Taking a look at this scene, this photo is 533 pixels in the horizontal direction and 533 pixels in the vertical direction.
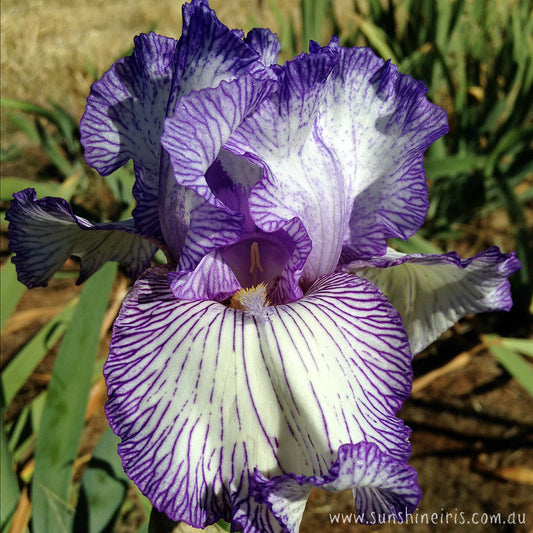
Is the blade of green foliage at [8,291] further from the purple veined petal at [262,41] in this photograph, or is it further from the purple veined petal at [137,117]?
the purple veined petal at [262,41]

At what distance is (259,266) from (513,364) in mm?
1165

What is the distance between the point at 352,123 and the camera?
92 cm

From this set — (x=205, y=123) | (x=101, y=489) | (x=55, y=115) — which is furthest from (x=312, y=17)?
(x=101, y=489)

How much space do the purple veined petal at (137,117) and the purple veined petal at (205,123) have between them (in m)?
0.14

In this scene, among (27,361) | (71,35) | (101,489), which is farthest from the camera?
(71,35)

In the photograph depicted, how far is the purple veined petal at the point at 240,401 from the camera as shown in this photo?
0.77 metres

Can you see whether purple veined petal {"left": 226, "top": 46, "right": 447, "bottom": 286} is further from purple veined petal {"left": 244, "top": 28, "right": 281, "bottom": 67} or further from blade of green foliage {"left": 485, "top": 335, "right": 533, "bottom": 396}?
blade of green foliage {"left": 485, "top": 335, "right": 533, "bottom": 396}

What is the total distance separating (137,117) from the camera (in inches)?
36.6

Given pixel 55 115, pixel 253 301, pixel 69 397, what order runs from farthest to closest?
pixel 55 115 < pixel 69 397 < pixel 253 301

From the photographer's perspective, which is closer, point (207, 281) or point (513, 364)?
point (207, 281)

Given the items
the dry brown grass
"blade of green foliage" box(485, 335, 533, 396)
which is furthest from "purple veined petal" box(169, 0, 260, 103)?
the dry brown grass

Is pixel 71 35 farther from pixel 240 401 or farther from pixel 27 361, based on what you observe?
pixel 240 401

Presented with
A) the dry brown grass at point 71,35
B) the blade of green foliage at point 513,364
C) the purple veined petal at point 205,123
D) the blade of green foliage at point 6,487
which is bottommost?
the blade of green foliage at point 6,487

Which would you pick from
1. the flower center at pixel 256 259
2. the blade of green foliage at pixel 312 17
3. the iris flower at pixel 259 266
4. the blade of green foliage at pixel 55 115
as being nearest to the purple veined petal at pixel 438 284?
the iris flower at pixel 259 266
